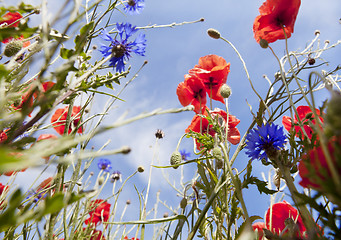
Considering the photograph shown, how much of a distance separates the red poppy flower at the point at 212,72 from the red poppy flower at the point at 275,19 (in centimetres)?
17

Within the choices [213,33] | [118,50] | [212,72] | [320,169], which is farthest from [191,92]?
[320,169]

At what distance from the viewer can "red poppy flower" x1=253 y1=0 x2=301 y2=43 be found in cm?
83

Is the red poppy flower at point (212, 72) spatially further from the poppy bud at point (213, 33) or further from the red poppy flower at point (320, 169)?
the red poppy flower at point (320, 169)

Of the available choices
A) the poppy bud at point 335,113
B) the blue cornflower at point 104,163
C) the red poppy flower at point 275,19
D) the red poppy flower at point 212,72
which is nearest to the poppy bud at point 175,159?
the red poppy flower at point 212,72

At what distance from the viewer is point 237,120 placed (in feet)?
3.30

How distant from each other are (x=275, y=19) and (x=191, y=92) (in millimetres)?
399

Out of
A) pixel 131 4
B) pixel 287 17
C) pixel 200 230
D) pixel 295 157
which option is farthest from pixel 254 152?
pixel 131 4

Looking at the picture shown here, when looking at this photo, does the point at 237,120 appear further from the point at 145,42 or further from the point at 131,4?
the point at 131,4

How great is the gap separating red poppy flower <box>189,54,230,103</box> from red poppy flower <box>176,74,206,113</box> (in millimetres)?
29

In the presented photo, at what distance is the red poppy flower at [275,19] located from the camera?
831 mm

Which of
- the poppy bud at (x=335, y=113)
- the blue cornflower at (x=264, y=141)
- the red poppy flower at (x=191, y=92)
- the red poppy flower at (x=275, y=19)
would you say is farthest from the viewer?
the red poppy flower at (x=191, y=92)

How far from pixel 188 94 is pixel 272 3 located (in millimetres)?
442

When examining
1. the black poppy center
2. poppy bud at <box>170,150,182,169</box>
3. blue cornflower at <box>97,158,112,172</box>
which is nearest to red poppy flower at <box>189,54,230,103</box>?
poppy bud at <box>170,150,182,169</box>

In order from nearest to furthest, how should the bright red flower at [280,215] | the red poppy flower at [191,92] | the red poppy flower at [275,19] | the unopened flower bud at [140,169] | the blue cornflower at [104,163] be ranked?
the bright red flower at [280,215] < the red poppy flower at [275,19] < the unopened flower bud at [140,169] < the red poppy flower at [191,92] < the blue cornflower at [104,163]
